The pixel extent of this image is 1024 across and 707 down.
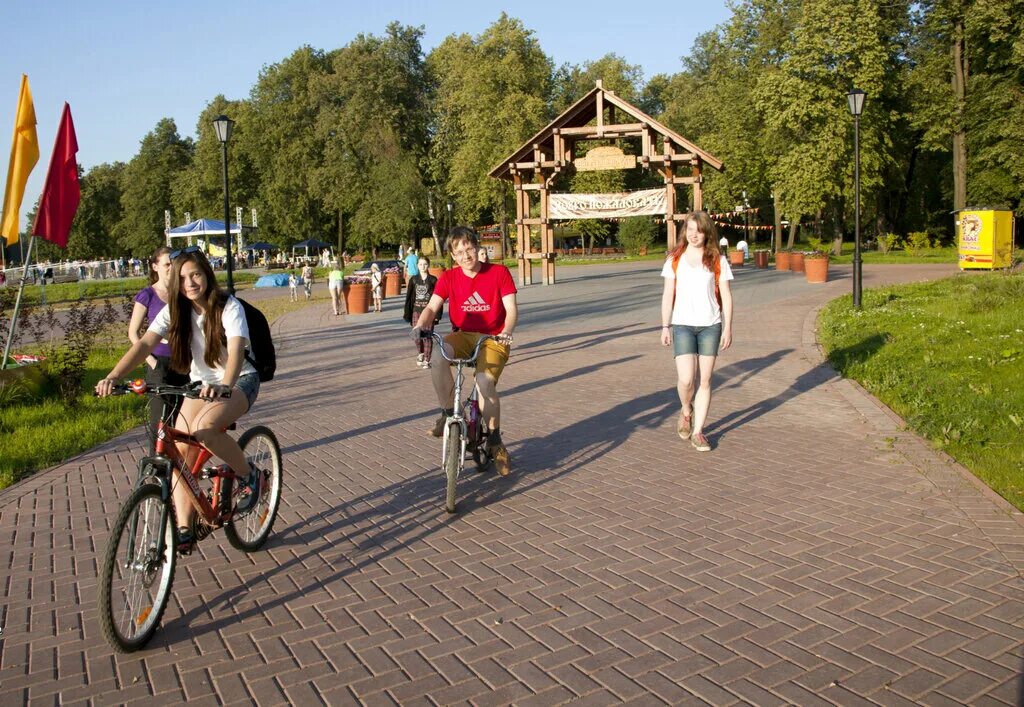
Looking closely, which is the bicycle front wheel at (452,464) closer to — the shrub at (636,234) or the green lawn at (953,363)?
the green lawn at (953,363)

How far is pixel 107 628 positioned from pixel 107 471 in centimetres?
392

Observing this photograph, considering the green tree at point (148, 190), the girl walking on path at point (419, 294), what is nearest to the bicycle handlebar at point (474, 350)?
the girl walking on path at point (419, 294)

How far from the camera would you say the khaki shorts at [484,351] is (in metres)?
6.28

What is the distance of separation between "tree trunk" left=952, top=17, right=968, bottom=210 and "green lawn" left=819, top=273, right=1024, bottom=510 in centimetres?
2561

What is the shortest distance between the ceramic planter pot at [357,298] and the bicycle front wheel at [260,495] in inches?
738

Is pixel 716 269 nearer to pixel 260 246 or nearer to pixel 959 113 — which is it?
pixel 959 113

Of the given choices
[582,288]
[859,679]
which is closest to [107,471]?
[859,679]

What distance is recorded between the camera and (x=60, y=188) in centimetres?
1127

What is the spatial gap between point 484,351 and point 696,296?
1982 millimetres

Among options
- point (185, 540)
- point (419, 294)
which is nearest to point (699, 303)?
point (185, 540)

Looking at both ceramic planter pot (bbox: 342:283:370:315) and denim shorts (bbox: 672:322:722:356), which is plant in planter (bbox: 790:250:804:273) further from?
denim shorts (bbox: 672:322:722:356)

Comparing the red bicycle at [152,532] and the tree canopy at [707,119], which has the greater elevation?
the tree canopy at [707,119]

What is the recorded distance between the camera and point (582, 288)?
30.2m

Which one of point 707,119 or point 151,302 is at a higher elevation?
point 707,119
